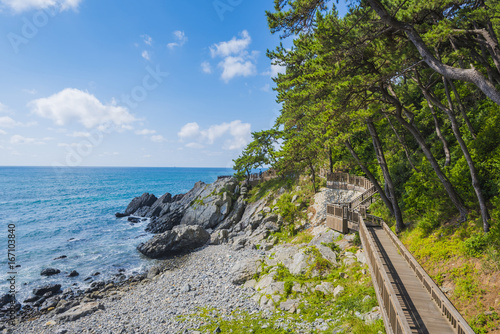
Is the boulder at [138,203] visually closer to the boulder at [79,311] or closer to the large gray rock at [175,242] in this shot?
the large gray rock at [175,242]

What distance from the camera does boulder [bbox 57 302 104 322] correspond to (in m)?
15.5

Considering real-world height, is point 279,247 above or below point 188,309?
above

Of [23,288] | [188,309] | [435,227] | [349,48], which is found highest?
[349,48]

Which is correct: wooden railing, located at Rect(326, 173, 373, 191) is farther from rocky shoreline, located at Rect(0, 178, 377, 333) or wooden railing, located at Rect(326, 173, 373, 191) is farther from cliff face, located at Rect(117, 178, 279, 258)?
cliff face, located at Rect(117, 178, 279, 258)

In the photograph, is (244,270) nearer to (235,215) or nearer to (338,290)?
(338,290)

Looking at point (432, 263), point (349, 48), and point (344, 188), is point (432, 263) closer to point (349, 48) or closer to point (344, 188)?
point (349, 48)

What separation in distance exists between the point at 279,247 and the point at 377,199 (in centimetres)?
862

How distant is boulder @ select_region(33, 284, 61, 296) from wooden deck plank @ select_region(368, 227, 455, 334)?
2452cm

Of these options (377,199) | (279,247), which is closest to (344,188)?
(377,199)

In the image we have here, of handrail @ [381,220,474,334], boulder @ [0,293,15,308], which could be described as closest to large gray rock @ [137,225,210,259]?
boulder @ [0,293,15,308]

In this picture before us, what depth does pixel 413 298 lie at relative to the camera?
25.4 ft

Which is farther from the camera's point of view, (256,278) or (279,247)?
(279,247)

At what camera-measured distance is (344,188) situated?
24.4 metres

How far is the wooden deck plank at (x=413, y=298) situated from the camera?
6.43 metres
